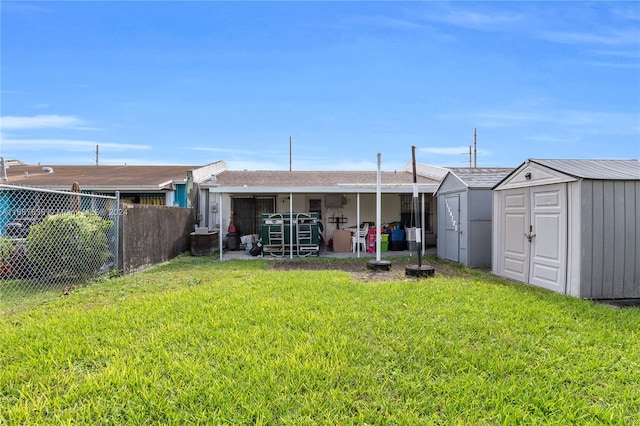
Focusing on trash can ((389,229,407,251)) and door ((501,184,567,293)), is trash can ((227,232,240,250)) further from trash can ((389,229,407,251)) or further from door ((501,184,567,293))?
door ((501,184,567,293))

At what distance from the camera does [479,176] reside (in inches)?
372

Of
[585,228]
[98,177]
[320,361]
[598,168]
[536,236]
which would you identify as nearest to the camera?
[320,361]

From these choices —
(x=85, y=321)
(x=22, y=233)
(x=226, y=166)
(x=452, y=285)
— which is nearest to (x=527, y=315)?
(x=452, y=285)

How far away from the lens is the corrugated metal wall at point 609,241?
214 inches

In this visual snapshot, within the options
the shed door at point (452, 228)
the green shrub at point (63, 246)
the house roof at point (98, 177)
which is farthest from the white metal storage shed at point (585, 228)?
the house roof at point (98, 177)

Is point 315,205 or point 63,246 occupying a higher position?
point 315,205

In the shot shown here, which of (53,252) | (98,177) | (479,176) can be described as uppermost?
(98,177)

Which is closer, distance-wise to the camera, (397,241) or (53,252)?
(53,252)

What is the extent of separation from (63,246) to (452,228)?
9.18 metres

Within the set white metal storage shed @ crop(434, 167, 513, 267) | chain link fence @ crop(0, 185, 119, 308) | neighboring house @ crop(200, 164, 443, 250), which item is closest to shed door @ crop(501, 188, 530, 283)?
white metal storage shed @ crop(434, 167, 513, 267)

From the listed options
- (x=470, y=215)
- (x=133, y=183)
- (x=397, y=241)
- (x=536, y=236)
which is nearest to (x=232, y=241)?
(x=133, y=183)

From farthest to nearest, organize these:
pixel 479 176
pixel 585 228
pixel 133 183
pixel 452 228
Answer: pixel 133 183 → pixel 452 228 → pixel 479 176 → pixel 585 228

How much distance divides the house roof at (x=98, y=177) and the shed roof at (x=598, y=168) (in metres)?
12.0

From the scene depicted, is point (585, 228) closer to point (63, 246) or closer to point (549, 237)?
point (549, 237)
